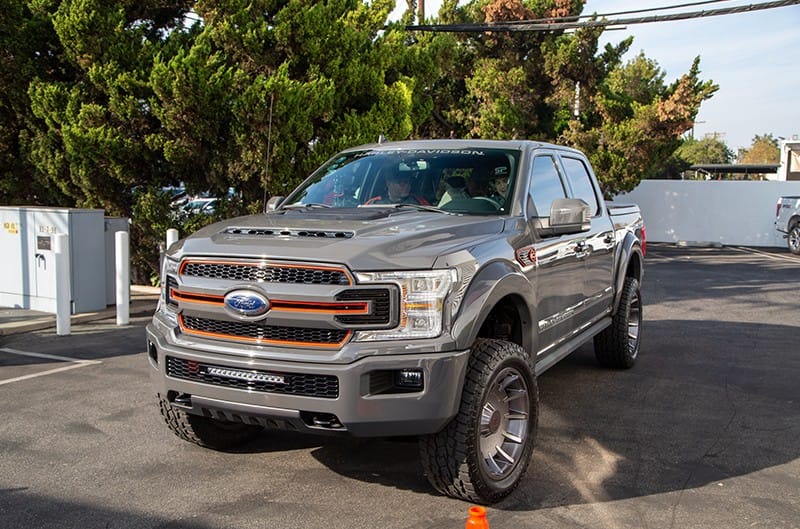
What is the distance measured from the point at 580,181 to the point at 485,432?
302 centimetres

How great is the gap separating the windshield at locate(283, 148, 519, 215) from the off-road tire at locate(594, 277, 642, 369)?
2.46 m

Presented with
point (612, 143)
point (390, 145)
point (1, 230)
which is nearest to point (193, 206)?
point (1, 230)

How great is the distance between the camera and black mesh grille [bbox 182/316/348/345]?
12.1 feet

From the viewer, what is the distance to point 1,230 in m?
10.1

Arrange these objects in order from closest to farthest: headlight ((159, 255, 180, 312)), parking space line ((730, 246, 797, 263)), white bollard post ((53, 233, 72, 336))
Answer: headlight ((159, 255, 180, 312)), white bollard post ((53, 233, 72, 336)), parking space line ((730, 246, 797, 263))

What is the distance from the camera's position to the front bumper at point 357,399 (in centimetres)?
357

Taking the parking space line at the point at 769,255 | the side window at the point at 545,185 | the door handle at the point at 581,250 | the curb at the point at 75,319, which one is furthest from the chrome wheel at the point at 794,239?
the side window at the point at 545,185

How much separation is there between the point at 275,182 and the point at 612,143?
12.5 metres

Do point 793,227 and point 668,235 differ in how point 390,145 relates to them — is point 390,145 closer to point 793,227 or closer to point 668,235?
point 793,227

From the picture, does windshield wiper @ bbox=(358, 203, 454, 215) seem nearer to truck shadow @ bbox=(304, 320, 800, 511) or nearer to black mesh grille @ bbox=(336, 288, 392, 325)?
black mesh grille @ bbox=(336, 288, 392, 325)

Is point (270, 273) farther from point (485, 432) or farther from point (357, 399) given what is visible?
point (485, 432)

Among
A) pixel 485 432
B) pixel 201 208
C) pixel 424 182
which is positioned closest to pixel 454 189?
pixel 424 182

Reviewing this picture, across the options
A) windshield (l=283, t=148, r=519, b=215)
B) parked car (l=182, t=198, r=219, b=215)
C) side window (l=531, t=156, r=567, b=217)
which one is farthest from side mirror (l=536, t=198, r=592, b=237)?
parked car (l=182, t=198, r=219, b=215)

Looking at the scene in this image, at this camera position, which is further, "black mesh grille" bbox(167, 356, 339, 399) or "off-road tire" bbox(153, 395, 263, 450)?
"off-road tire" bbox(153, 395, 263, 450)
